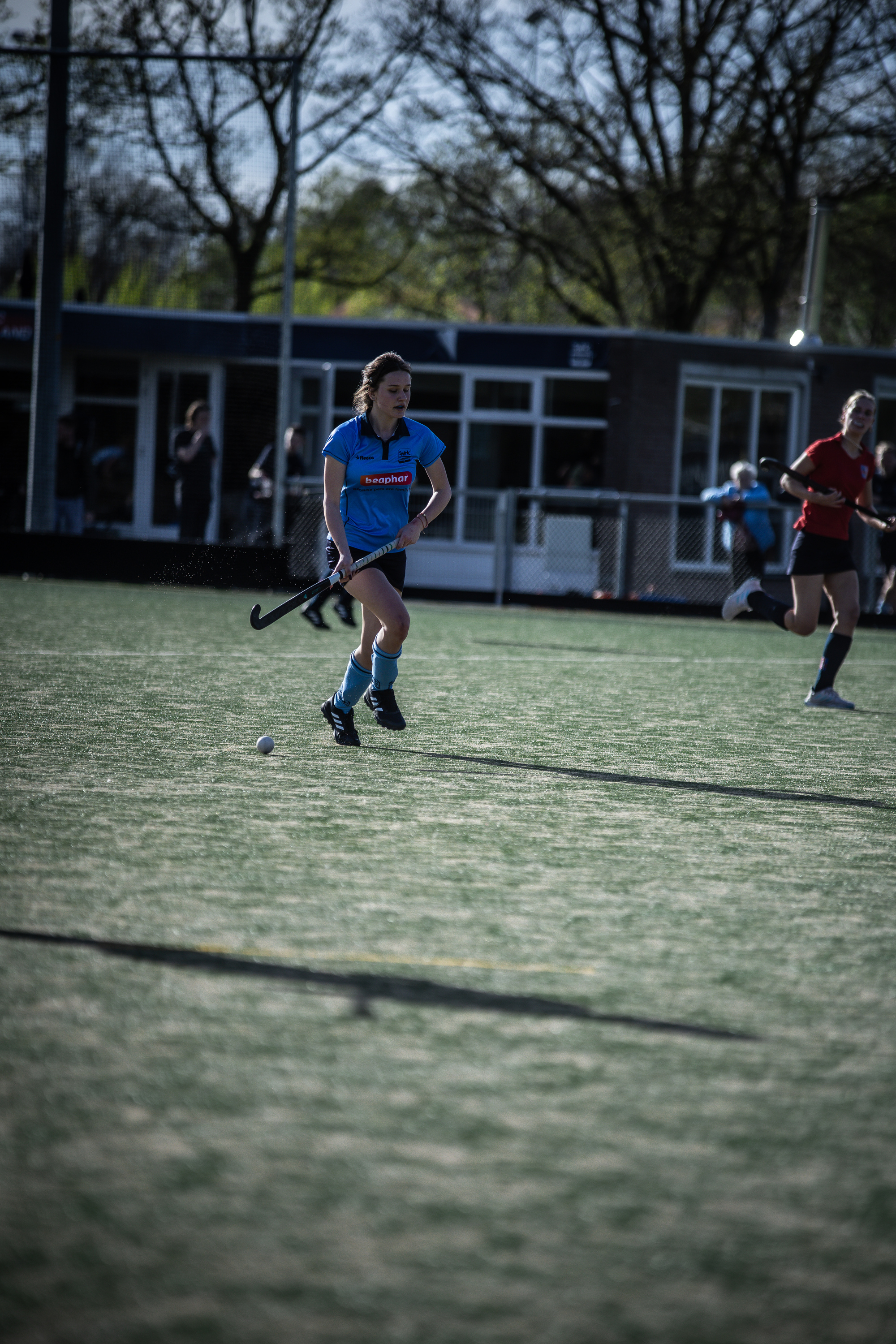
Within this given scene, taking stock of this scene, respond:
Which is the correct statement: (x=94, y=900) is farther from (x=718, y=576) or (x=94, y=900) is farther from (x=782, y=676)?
(x=718, y=576)

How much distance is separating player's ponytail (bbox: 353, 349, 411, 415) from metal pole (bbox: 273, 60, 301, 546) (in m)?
10.8

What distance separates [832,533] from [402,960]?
21.4ft

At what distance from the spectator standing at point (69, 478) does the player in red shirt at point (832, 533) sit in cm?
1278

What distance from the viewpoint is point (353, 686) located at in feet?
24.0

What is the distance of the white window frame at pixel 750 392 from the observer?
22.9m

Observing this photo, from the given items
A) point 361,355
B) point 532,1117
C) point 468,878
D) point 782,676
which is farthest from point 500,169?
point 532,1117

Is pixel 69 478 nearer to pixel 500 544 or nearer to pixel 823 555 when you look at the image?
pixel 500 544

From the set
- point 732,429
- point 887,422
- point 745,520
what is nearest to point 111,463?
point 732,429

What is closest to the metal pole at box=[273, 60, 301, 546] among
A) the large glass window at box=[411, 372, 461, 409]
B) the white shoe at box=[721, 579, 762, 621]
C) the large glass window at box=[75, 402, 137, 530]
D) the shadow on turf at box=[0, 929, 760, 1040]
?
the large glass window at box=[411, 372, 461, 409]

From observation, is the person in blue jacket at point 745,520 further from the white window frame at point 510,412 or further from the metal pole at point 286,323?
the metal pole at point 286,323

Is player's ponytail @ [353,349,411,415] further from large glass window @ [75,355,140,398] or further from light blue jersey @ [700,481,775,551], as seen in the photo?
large glass window @ [75,355,140,398]

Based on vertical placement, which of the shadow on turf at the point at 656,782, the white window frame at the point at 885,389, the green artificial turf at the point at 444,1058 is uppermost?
the white window frame at the point at 885,389

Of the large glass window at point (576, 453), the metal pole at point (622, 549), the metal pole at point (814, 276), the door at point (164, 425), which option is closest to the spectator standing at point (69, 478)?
the door at point (164, 425)

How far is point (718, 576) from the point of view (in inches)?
743
